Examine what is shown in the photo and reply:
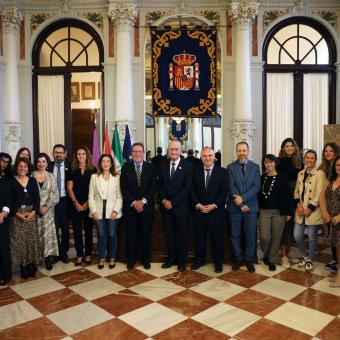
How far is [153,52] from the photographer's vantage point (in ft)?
23.8

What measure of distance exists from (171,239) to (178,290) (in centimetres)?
74

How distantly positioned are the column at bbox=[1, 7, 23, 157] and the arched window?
4.92 m

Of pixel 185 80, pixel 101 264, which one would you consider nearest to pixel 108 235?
pixel 101 264

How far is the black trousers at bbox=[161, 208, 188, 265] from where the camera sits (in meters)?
4.07

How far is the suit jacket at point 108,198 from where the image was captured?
412 cm

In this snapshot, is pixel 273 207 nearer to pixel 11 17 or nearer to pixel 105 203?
pixel 105 203

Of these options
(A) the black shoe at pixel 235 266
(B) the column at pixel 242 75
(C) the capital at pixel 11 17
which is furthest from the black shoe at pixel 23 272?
(C) the capital at pixel 11 17

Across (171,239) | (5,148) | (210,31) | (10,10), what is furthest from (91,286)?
(10,10)

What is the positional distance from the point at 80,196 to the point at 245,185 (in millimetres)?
1829

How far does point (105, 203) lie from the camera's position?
414cm

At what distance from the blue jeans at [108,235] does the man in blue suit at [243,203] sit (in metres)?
1.29

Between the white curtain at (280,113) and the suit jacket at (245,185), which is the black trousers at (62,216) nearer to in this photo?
the suit jacket at (245,185)

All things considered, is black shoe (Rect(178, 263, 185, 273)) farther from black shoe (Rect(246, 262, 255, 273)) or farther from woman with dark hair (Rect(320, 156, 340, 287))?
woman with dark hair (Rect(320, 156, 340, 287))

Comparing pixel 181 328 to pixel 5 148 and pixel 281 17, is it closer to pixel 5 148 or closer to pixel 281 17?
pixel 5 148
